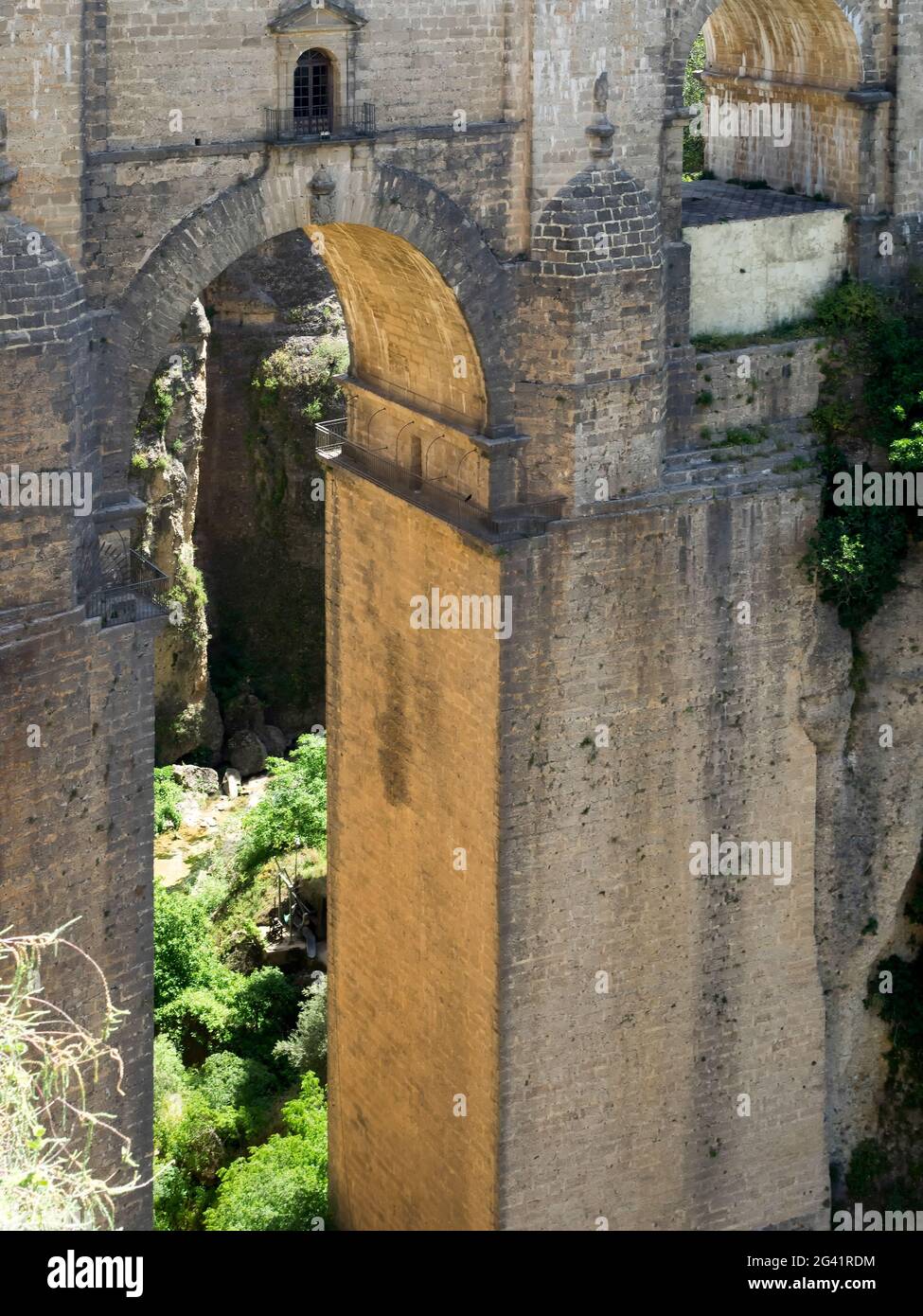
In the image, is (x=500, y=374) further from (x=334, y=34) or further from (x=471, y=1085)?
(x=471, y=1085)

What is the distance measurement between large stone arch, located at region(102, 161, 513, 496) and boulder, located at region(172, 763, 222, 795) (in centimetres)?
2730

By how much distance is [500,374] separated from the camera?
3098 cm

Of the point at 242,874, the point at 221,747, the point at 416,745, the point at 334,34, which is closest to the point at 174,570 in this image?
the point at 221,747

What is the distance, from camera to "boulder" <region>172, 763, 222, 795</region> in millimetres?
58156

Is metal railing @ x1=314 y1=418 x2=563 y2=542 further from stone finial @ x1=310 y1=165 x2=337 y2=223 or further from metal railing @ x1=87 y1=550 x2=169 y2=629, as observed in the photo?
metal railing @ x1=87 y1=550 x2=169 y2=629

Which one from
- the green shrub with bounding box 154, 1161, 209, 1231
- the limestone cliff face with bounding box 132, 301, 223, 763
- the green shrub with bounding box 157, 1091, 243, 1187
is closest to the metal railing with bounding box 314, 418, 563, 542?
the green shrub with bounding box 154, 1161, 209, 1231

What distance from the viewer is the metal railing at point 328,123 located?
29.0 meters

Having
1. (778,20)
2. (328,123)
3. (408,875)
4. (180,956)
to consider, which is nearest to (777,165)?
(778,20)

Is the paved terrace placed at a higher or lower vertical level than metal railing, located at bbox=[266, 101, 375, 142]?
lower

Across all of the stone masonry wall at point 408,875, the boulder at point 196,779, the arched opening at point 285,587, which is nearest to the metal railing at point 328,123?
the arched opening at point 285,587

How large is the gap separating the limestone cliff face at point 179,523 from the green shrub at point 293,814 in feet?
26.7

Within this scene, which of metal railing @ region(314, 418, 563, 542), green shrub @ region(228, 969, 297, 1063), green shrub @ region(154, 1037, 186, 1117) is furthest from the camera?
green shrub @ region(228, 969, 297, 1063)

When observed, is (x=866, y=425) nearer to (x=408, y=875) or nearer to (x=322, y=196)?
(x=408, y=875)

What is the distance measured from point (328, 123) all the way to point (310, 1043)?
1834cm
